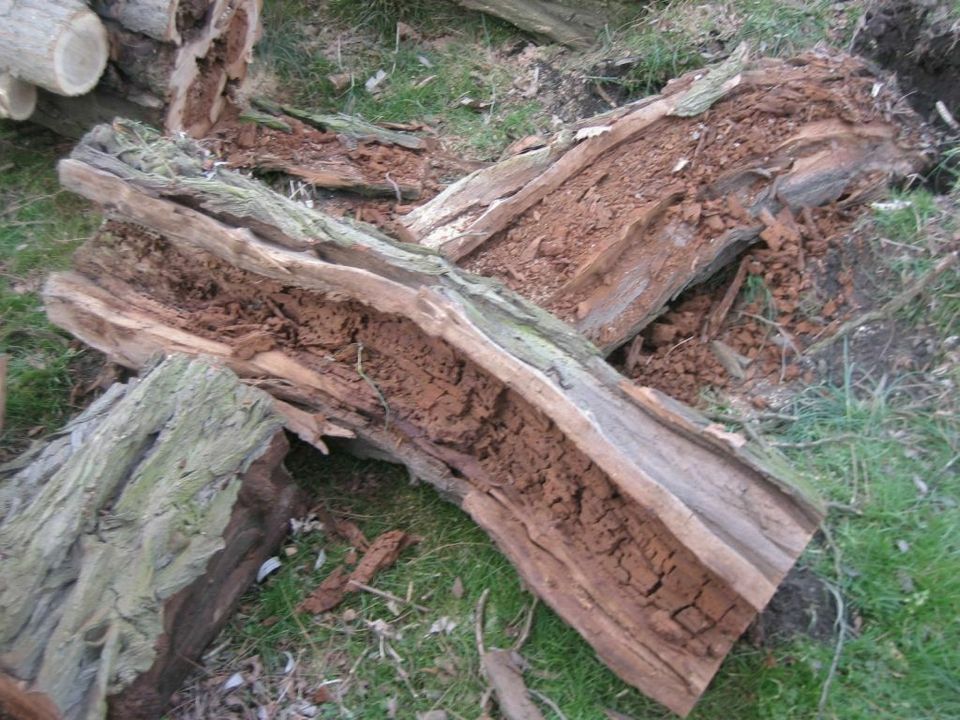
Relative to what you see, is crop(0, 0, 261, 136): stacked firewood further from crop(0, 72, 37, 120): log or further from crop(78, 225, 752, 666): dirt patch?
crop(78, 225, 752, 666): dirt patch

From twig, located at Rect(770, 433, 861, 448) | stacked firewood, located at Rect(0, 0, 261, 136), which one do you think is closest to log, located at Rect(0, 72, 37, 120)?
stacked firewood, located at Rect(0, 0, 261, 136)

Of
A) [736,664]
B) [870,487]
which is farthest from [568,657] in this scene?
[870,487]

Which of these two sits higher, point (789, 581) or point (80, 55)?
point (80, 55)

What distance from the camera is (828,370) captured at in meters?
3.09

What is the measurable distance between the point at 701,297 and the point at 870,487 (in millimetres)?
1010

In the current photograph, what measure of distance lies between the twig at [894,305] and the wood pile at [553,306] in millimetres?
413

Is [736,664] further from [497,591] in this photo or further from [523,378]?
[523,378]

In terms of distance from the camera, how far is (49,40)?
363cm

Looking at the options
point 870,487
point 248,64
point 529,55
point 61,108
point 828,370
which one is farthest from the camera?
point 529,55

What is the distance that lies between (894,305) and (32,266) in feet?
11.7

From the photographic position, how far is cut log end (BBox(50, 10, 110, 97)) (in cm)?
367

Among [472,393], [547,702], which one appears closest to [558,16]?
[472,393]

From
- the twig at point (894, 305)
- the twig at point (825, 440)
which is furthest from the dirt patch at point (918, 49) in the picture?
the twig at point (825, 440)

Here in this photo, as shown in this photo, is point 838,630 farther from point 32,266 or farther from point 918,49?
point 32,266
